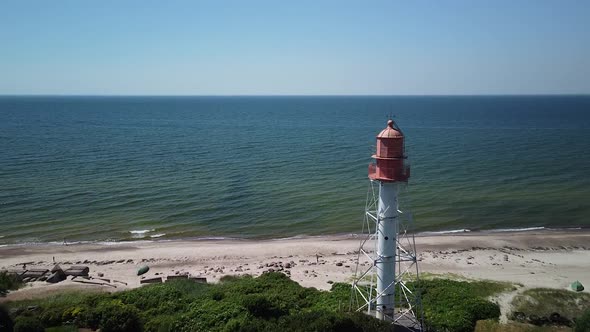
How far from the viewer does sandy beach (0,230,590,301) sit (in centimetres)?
3316

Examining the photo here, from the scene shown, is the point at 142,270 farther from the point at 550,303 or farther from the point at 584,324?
the point at 584,324

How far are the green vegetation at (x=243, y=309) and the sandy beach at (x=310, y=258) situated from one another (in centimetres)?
548

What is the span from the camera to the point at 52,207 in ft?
172

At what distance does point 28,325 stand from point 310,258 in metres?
23.2

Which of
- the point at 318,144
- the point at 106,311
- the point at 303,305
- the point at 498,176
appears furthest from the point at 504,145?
the point at 106,311

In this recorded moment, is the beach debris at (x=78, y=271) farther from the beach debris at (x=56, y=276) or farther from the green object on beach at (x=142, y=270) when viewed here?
the green object on beach at (x=142, y=270)

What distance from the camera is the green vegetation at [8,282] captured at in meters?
29.2

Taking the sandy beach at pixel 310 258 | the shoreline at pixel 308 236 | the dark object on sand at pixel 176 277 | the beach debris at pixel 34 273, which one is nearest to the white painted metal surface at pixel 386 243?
the sandy beach at pixel 310 258

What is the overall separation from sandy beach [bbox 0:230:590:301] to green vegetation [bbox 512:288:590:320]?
216 cm

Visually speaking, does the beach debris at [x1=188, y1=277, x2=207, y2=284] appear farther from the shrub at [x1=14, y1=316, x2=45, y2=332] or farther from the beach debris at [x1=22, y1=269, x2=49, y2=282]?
the shrub at [x1=14, y1=316, x2=45, y2=332]

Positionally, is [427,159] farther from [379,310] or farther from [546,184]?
[379,310]

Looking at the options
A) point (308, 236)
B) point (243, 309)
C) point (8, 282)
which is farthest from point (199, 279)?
point (308, 236)

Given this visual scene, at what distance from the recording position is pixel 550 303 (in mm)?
27031

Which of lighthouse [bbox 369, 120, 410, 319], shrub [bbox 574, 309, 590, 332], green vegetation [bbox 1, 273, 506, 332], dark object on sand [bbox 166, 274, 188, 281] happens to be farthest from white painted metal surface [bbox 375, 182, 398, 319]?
dark object on sand [bbox 166, 274, 188, 281]
